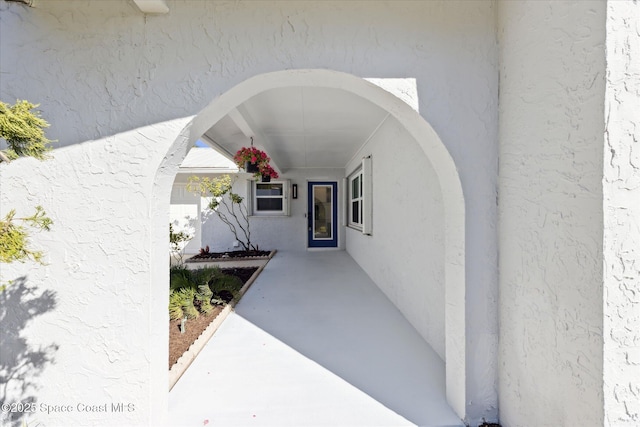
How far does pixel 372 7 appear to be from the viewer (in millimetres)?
1765

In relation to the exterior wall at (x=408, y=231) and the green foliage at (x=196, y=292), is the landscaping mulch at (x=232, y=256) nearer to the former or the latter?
the green foliage at (x=196, y=292)

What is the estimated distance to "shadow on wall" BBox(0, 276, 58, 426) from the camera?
1.65 m

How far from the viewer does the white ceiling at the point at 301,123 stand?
3354 mm

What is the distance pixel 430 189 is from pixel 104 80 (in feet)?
9.55

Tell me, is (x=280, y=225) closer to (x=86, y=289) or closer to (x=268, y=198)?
(x=268, y=198)

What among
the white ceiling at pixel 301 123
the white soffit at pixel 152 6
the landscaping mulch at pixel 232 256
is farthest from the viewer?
the landscaping mulch at pixel 232 256

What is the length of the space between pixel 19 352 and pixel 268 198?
7.44m

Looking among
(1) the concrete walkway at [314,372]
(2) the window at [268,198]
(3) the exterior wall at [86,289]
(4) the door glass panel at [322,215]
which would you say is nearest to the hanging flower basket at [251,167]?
(1) the concrete walkway at [314,372]

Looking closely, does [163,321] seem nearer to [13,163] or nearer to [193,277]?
[13,163]

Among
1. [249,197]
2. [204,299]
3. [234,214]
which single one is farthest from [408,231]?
[234,214]

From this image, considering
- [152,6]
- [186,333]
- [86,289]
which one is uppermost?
[152,6]

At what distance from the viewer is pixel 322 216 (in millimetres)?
9039

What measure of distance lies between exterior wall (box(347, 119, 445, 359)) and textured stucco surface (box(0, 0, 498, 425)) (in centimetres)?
88

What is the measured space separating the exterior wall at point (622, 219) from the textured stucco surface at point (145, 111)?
0.64 m
